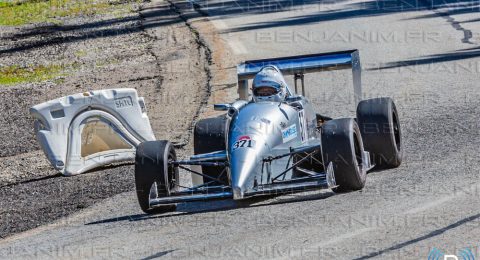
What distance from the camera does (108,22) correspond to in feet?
105

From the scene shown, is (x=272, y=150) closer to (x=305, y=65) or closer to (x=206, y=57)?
(x=305, y=65)

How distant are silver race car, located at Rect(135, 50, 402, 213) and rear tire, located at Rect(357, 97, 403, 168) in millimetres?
11

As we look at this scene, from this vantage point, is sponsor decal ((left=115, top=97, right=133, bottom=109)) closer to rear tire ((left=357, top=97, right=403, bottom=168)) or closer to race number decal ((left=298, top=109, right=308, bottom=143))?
race number decal ((left=298, top=109, right=308, bottom=143))

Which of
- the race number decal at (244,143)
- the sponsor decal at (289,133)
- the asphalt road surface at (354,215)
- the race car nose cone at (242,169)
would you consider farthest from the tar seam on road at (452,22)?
the race car nose cone at (242,169)

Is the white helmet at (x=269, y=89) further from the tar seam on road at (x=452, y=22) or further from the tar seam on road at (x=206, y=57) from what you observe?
the tar seam on road at (x=452, y=22)

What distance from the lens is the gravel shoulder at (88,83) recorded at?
1449cm

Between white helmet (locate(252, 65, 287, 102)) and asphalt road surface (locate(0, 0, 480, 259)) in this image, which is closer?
asphalt road surface (locate(0, 0, 480, 259))

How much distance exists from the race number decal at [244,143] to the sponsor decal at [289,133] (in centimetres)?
53

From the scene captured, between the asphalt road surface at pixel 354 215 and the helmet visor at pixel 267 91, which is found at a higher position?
the helmet visor at pixel 267 91

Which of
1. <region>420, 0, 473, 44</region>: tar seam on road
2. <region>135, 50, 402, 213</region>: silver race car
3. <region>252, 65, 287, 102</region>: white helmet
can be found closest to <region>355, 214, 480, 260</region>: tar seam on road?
<region>135, 50, 402, 213</region>: silver race car

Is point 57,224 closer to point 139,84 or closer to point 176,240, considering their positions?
point 176,240

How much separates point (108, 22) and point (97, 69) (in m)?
7.44

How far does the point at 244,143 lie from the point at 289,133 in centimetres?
77

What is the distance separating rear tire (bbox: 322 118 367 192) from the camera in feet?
38.8
